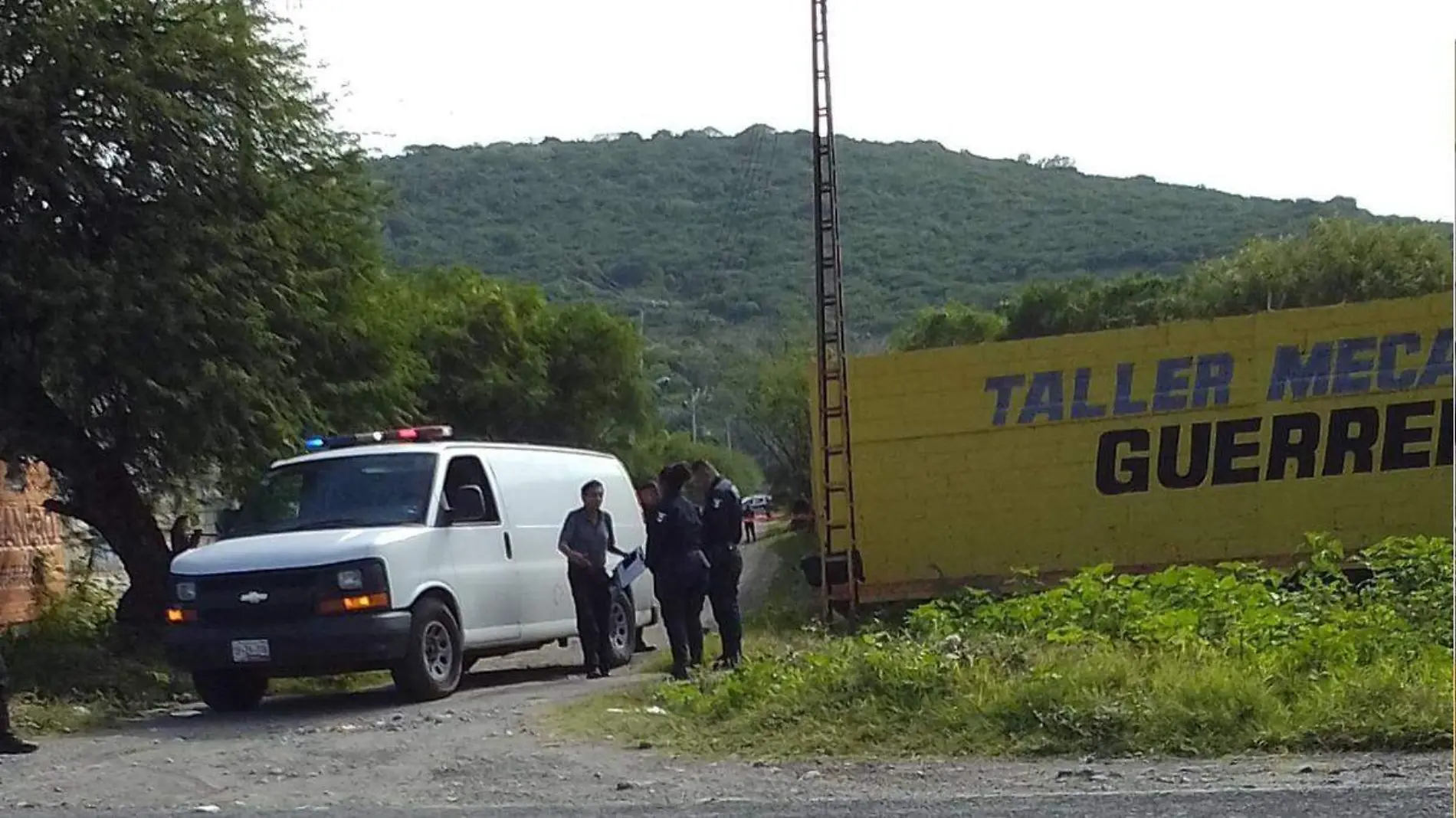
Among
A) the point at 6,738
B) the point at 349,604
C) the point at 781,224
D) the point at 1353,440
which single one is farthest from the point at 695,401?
the point at 6,738

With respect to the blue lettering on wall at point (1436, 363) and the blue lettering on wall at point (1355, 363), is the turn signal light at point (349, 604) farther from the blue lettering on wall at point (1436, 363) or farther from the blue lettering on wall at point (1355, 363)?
the blue lettering on wall at point (1436, 363)

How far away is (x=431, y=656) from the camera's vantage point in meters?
13.0

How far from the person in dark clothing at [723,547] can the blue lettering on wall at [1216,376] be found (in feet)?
18.5

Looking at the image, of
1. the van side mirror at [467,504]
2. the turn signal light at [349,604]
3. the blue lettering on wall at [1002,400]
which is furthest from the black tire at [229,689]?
the blue lettering on wall at [1002,400]

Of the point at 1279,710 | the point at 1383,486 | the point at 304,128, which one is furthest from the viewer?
the point at 1383,486

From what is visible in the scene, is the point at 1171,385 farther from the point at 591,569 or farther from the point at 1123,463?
the point at 591,569

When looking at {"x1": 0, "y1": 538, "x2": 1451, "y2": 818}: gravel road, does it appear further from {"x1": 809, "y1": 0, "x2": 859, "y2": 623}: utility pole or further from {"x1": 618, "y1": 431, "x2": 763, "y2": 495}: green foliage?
{"x1": 618, "y1": 431, "x2": 763, "y2": 495}: green foliage

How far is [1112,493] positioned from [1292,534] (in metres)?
1.65

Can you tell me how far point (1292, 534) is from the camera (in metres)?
17.5

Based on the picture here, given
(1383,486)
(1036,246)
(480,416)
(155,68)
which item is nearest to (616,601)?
(155,68)

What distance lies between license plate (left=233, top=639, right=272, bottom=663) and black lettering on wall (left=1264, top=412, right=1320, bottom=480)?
934cm

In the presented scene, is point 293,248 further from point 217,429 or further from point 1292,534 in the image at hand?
point 1292,534

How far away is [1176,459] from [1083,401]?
3.27 feet

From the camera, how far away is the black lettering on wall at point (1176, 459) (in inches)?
688
